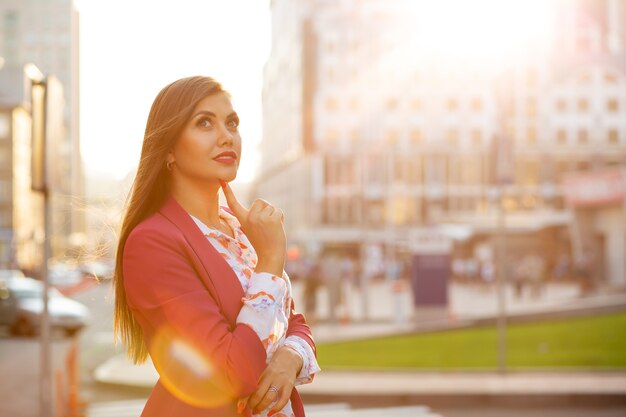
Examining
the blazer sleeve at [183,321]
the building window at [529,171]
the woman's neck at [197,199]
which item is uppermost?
the building window at [529,171]

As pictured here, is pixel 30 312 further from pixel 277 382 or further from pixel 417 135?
pixel 417 135

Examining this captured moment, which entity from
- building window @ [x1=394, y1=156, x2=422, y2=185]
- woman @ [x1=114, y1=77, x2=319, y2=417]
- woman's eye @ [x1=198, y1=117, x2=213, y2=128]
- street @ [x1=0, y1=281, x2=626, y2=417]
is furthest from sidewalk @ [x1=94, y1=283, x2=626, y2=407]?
building window @ [x1=394, y1=156, x2=422, y2=185]

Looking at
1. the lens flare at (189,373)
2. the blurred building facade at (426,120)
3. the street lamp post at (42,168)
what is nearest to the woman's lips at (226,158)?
the lens flare at (189,373)

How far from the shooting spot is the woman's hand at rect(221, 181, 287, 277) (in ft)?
8.63

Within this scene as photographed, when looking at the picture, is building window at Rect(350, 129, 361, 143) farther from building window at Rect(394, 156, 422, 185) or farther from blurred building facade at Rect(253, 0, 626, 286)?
building window at Rect(394, 156, 422, 185)

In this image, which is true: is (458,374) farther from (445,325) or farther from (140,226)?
(140,226)

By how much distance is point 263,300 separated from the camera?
2520 mm

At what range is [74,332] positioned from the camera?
23906 mm

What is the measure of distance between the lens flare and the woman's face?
48cm

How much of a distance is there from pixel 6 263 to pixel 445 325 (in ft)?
203

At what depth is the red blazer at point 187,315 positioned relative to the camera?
94.7 inches

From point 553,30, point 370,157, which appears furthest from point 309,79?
point 553,30

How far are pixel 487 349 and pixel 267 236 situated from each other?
48.0 ft

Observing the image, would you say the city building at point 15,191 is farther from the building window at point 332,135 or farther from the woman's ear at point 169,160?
the woman's ear at point 169,160
